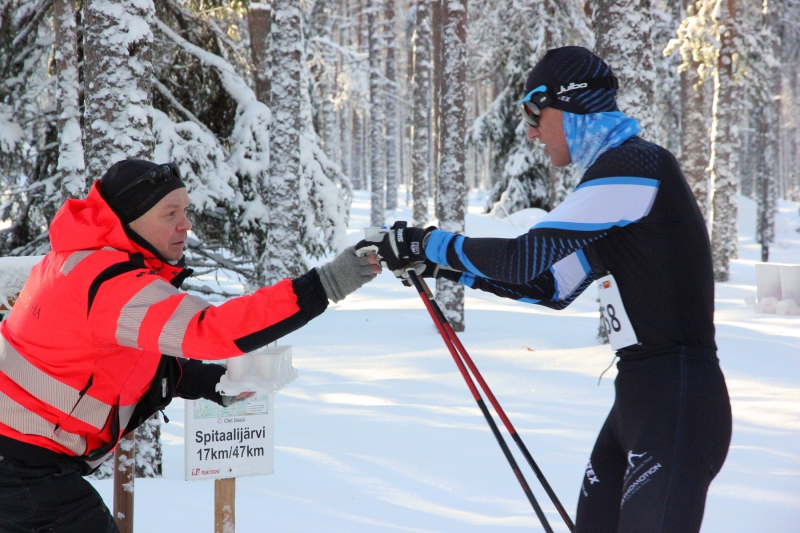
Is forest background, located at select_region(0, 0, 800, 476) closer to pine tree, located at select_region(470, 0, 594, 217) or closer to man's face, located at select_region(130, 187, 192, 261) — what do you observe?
man's face, located at select_region(130, 187, 192, 261)

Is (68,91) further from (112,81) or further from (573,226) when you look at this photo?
(573,226)

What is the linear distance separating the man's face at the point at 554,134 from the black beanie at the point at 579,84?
4 centimetres

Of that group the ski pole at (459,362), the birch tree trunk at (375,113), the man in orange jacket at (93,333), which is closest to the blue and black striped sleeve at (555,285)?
the ski pole at (459,362)

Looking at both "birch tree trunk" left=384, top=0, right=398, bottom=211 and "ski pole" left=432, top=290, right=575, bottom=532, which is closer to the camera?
"ski pole" left=432, top=290, right=575, bottom=532

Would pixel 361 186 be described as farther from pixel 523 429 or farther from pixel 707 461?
pixel 707 461

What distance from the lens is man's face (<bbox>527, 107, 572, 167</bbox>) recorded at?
2.56m

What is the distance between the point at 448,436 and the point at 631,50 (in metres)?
5.40

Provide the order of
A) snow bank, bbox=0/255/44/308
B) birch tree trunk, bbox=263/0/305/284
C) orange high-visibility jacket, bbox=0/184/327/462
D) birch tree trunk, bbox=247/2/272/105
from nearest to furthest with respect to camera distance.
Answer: orange high-visibility jacket, bbox=0/184/327/462
snow bank, bbox=0/255/44/308
birch tree trunk, bbox=263/0/305/284
birch tree trunk, bbox=247/2/272/105

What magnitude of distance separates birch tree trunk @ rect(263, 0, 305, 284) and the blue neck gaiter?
24.0 ft

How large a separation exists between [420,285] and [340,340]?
24.1 ft

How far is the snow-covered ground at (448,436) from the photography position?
165 inches

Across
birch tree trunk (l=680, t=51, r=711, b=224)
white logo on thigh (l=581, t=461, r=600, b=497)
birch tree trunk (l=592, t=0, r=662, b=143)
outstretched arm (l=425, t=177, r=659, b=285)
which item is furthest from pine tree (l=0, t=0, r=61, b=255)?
birch tree trunk (l=680, t=51, r=711, b=224)

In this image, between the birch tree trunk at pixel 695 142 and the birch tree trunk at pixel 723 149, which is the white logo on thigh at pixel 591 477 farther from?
the birch tree trunk at pixel 695 142

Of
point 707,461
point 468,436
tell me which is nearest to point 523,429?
point 468,436
